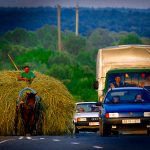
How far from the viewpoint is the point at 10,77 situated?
28.1 metres

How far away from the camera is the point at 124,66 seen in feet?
114

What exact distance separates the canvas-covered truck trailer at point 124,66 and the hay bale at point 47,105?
4.15 meters

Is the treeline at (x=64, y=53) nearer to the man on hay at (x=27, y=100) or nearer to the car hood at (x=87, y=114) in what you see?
the car hood at (x=87, y=114)

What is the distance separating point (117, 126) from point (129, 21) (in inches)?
6886

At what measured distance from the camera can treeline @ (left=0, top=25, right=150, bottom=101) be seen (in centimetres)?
10856

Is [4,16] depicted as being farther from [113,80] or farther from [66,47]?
[113,80]

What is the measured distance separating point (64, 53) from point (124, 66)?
98898 mm

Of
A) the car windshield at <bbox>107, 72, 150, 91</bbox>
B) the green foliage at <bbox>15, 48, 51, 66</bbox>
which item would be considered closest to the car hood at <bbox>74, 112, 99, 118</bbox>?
the car windshield at <bbox>107, 72, 150, 91</bbox>

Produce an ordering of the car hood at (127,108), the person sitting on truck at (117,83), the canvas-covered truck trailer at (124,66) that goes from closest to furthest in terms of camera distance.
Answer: the car hood at (127,108)
the person sitting on truck at (117,83)
the canvas-covered truck trailer at (124,66)

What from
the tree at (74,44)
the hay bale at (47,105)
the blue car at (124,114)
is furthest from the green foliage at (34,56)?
the blue car at (124,114)

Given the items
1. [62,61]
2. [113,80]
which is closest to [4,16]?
[62,61]

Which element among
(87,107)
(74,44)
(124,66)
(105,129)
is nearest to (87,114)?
(87,107)

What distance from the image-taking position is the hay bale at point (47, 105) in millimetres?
27453

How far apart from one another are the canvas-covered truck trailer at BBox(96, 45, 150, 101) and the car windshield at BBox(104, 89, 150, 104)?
5.16 m
